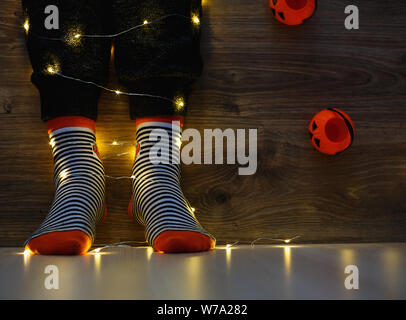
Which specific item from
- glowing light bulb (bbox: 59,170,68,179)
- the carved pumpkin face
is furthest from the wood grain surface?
glowing light bulb (bbox: 59,170,68,179)

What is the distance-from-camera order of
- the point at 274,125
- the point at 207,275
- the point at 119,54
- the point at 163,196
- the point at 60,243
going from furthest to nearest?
the point at 274,125 < the point at 119,54 < the point at 163,196 < the point at 60,243 < the point at 207,275

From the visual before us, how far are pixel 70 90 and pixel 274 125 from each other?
1.76ft

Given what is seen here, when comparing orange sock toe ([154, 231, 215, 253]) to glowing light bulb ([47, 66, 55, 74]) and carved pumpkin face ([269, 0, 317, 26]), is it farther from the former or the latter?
carved pumpkin face ([269, 0, 317, 26])

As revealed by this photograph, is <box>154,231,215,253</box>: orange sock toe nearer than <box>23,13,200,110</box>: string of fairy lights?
Yes

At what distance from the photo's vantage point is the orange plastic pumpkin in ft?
3.35

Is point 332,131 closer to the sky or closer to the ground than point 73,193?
closer to the sky

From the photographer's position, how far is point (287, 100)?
1.11 metres

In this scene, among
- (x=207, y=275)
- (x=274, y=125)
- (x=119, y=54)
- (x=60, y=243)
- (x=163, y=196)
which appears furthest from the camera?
(x=274, y=125)

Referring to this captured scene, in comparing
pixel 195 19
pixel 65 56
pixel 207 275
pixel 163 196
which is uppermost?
pixel 195 19

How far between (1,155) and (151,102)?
432 mm

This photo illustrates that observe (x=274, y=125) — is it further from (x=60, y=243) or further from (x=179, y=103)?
(x=60, y=243)

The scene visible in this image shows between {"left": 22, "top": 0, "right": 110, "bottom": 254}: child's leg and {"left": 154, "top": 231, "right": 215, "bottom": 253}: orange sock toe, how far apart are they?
17 centimetres

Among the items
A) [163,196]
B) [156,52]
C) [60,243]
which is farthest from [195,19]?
[60,243]

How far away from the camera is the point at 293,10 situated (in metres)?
1.06
